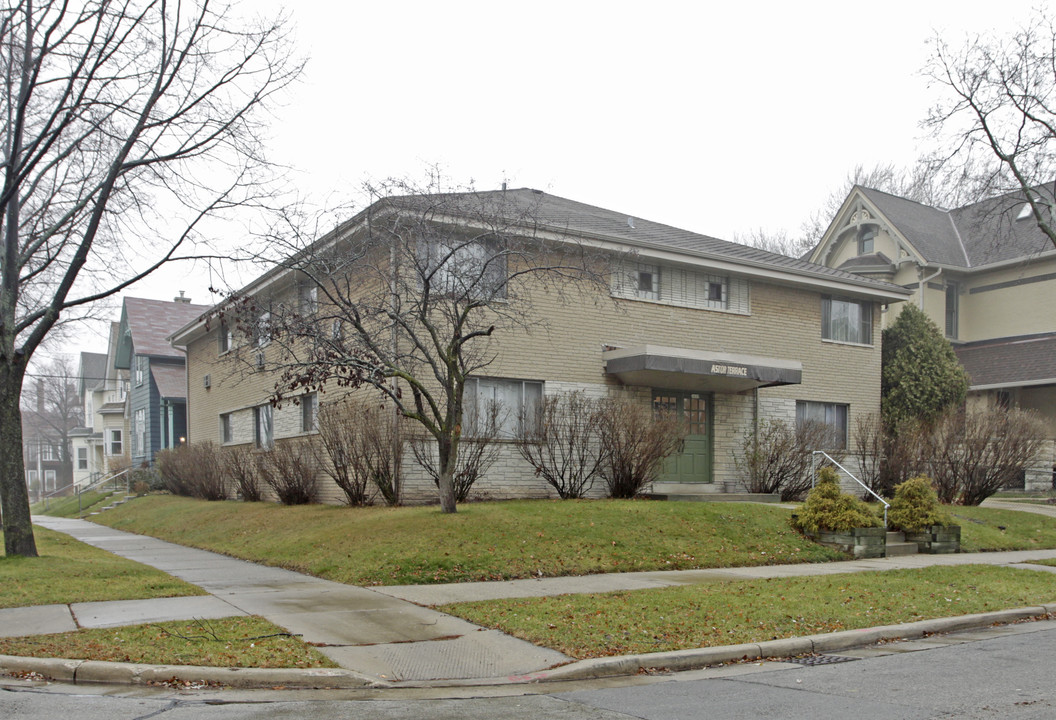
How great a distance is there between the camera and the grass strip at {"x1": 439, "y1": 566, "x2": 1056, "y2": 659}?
8359mm

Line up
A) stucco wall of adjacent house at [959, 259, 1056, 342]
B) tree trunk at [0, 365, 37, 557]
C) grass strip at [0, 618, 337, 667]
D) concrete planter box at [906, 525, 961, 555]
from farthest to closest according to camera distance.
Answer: stucco wall of adjacent house at [959, 259, 1056, 342] < concrete planter box at [906, 525, 961, 555] < tree trunk at [0, 365, 37, 557] < grass strip at [0, 618, 337, 667]

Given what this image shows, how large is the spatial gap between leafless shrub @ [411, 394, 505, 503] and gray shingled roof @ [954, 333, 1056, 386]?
1884 cm

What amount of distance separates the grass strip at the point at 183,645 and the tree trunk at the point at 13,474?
5781mm

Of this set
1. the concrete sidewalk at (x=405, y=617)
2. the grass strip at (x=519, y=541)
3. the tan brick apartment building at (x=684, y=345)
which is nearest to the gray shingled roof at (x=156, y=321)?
the tan brick apartment building at (x=684, y=345)

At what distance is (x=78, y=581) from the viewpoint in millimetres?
11258

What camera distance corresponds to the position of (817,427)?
70.4 ft

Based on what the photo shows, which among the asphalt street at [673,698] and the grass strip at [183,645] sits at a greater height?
the grass strip at [183,645]

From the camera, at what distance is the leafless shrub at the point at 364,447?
17.2 metres

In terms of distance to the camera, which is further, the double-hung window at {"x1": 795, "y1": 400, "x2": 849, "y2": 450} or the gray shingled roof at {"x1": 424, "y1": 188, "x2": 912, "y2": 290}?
the double-hung window at {"x1": 795, "y1": 400, "x2": 849, "y2": 450}

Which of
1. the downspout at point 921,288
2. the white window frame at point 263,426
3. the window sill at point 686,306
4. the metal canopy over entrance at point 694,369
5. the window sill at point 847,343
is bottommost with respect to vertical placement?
the white window frame at point 263,426

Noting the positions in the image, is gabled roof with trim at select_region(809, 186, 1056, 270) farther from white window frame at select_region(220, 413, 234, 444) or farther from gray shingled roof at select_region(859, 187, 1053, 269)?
white window frame at select_region(220, 413, 234, 444)

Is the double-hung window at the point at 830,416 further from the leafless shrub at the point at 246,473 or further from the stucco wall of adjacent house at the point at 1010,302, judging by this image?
the leafless shrub at the point at 246,473

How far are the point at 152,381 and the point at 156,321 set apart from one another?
16.3 feet

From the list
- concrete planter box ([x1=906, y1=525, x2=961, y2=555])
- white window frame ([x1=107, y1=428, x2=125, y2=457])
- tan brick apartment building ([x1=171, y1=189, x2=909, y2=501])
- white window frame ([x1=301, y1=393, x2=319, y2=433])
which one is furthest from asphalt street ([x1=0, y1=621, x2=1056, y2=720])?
white window frame ([x1=107, y1=428, x2=125, y2=457])
